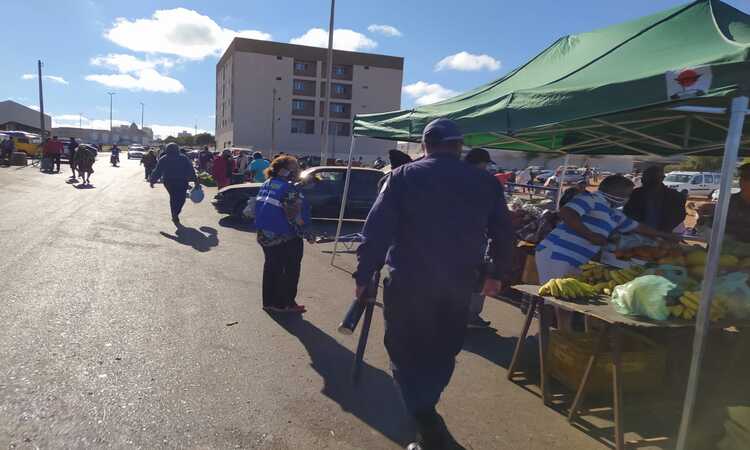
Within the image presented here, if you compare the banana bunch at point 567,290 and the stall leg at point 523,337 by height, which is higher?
the banana bunch at point 567,290

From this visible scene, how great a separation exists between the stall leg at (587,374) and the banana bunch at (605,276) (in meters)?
0.53

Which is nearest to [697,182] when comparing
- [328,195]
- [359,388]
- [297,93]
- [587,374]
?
[328,195]

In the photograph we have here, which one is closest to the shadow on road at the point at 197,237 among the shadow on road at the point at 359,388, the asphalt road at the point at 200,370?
the asphalt road at the point at 200,370

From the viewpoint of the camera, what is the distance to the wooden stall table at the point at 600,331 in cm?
314

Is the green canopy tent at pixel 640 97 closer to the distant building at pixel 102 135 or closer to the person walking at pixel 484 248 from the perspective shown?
the person walking at pixel 484 248

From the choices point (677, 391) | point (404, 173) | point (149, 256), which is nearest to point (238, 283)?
point (149, 256)

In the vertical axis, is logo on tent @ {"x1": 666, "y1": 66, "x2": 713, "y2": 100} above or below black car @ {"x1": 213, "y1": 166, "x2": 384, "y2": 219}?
above

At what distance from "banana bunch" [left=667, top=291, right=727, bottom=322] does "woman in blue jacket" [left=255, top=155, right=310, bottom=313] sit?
11.6ft

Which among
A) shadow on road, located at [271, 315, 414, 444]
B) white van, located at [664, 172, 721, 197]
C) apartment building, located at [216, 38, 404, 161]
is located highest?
apartment building, located at [216, 38, 404, 161]

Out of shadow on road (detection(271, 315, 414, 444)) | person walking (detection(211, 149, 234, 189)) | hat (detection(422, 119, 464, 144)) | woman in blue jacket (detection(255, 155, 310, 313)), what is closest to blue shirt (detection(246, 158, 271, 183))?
person walking (detection(211, 149, 234, 189))

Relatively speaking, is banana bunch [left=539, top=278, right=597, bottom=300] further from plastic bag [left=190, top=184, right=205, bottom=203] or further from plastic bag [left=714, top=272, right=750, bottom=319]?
plastic bag [left=190, top=184, right=205, bottom=203]

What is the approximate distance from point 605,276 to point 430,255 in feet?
6.87

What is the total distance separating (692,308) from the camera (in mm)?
3234

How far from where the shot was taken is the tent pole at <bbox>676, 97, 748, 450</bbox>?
2672 mm
